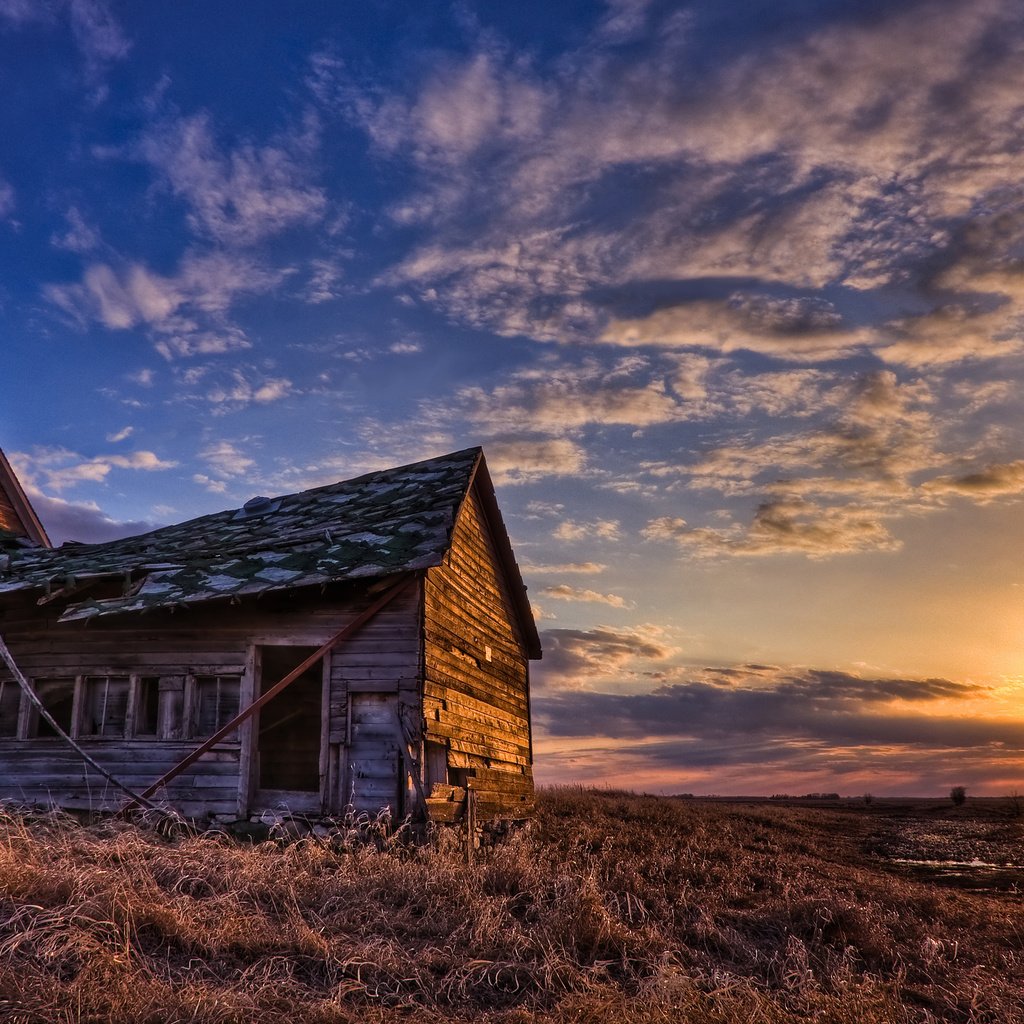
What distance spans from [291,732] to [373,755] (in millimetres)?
6518

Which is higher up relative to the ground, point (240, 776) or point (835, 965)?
point (240, 776)

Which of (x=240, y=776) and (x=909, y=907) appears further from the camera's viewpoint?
(x=240, y=776)

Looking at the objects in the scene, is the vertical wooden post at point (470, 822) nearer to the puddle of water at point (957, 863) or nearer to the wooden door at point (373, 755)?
the wooden door at point (373, 755)

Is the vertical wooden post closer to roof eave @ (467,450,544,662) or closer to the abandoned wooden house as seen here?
the abandoned wooden house

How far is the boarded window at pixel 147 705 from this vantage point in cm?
1427

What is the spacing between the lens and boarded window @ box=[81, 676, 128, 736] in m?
14.6

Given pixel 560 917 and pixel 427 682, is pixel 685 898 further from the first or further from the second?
pixel 427 682

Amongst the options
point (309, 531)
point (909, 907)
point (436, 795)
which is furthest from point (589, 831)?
point (309, 531)

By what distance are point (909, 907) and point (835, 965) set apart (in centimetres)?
480

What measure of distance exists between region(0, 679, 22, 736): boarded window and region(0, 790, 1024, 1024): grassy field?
4.29 metres

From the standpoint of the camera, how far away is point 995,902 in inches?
520

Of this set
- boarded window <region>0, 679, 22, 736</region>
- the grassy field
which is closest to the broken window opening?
boarded window <region>0, 679, 22, 736</region>

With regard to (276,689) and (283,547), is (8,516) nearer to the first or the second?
(283,547)

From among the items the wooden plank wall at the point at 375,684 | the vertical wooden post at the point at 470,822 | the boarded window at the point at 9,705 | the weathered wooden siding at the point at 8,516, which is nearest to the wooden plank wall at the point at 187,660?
the wooden plank wall at the point at 375,684
